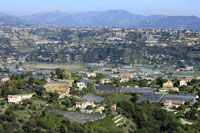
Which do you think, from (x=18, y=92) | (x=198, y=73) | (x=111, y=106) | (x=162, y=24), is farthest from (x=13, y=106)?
(x=162, y=24)

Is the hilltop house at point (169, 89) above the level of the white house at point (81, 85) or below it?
below

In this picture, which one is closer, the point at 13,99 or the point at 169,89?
the point at 13,99

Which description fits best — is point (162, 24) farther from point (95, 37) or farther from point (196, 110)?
point (196, 110)

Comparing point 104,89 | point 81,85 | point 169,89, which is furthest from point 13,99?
point 169,89

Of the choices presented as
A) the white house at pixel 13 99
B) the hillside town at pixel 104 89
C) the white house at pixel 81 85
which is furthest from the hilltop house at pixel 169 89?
the white house at pixel 13 99

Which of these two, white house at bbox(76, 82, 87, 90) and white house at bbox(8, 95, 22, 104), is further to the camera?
white house at bbox(76, 82, 87, 90)

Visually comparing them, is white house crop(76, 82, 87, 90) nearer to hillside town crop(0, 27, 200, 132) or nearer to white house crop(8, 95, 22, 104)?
hillside town crop(0, 27, 200, 132)

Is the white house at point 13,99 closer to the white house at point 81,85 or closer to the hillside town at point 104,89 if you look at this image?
the hillside town at point 104,89

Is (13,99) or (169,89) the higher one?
(13,99)

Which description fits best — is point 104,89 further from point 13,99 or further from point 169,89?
point 13,99

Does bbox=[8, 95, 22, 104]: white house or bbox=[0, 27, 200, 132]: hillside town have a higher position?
bbox=[8, 95, 22, 104]: white house

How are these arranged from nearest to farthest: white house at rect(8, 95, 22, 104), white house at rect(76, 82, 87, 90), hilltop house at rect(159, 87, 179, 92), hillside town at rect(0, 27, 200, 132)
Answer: hillside town at rect(0, 27, 200, 132) < white house at rect(8, 95, 22, 104) < hilltop house at rect(159, 87, 179, 92) < white house at rect(76, 82, 87, 90)

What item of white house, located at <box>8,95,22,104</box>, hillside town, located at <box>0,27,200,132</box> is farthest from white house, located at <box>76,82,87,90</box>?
white house, located at <box>8,95,22,104</box>
